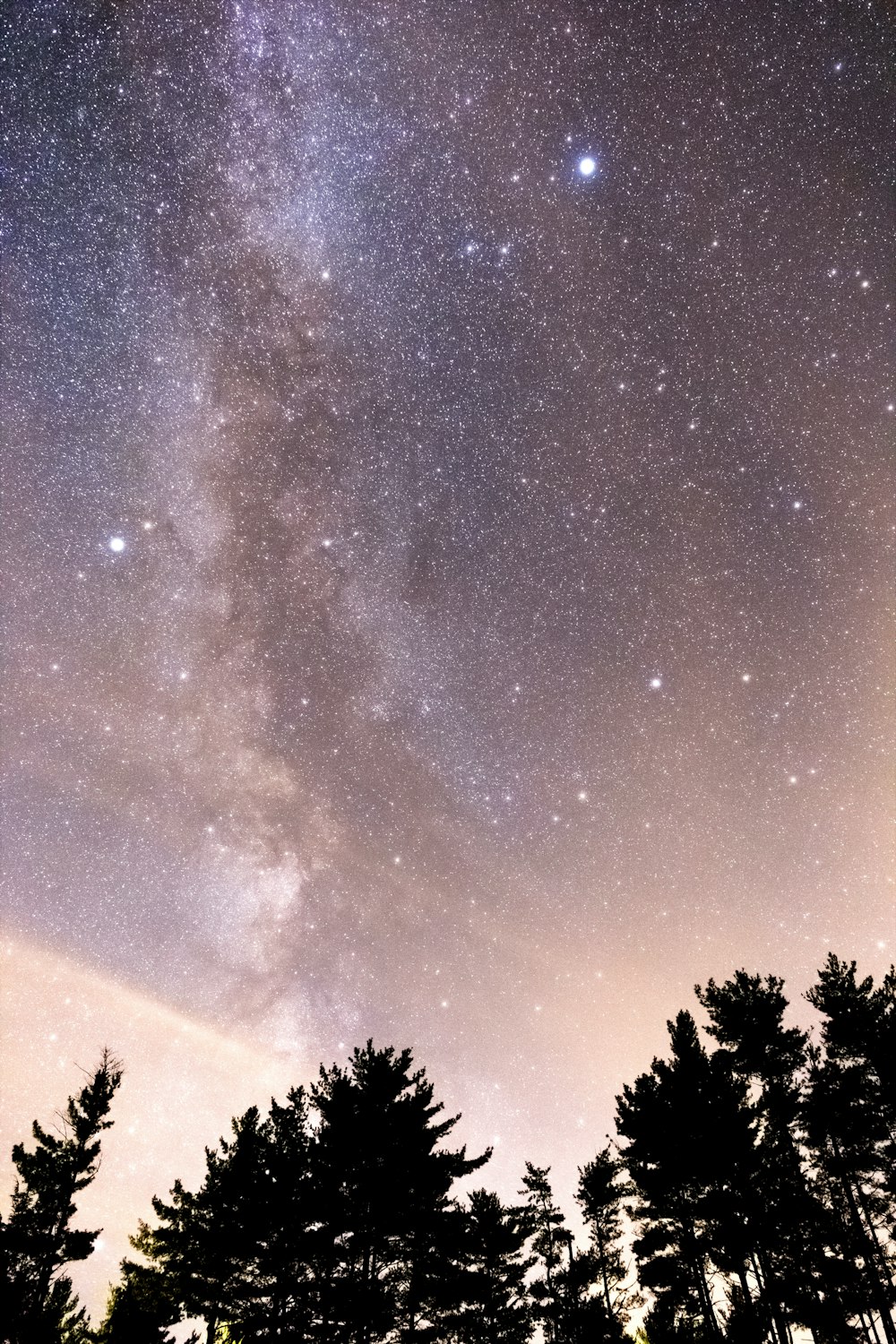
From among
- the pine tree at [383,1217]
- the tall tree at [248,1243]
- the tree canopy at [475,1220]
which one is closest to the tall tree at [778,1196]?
the tree canopy at [475,1220]

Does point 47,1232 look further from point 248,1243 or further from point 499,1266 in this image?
point 499,1266

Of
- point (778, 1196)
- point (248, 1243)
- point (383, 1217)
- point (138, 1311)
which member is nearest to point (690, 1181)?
point (778, 1196)

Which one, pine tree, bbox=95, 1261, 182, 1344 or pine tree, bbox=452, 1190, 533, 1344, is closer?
pine tree, bbox=95, 1261, 182, 1344

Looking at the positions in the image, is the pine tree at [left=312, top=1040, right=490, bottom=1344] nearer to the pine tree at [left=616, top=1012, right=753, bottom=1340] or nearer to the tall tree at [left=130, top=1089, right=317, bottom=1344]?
the tall tree at [left=130, top=1089, right=317, bottom=1344]

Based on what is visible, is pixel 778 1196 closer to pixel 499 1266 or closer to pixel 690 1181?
pixel 690 1181

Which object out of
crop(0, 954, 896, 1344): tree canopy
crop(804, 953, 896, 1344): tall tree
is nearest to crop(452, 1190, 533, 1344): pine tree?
crop(0, 954, 896, 1344): tree canopy

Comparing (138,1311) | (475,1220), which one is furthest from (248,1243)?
(475,1220)

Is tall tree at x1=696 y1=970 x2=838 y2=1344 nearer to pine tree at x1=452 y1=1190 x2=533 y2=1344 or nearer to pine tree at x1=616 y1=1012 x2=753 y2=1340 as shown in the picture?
pine tree at x1=616 y1=1012 x2=753 y2=1340

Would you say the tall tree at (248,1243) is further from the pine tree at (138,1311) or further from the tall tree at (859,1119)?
the tall tree at (859,1119)

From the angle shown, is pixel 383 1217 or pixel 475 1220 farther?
pixel 475 1220

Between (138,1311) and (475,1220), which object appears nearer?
(138,1311)

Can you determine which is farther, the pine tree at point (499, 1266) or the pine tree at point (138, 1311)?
the pine tree at point (499, 1266)

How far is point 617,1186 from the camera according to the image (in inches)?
1113

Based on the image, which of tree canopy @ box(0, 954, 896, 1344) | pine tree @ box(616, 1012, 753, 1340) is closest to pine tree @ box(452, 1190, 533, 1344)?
tree canopy @ box(0, 954, 896, 1344)
